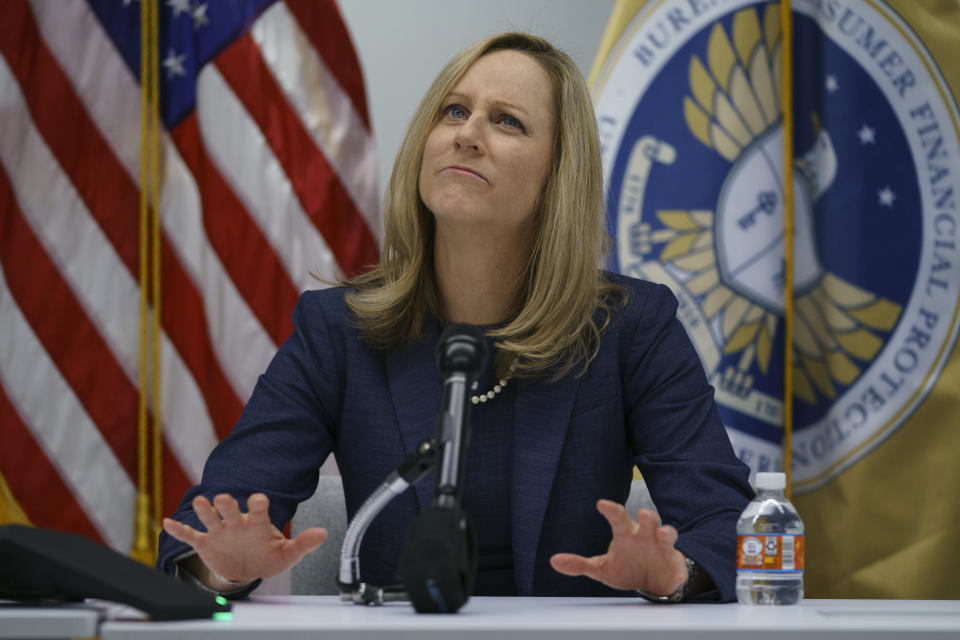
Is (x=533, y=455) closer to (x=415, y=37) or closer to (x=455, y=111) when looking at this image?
(x=455, y=111)

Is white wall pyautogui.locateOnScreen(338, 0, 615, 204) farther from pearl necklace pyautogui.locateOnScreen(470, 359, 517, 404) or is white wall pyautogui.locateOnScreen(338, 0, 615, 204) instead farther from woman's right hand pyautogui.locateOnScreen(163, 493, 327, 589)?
woman's right hand pyautogui.locateOnScreen(163, 493, 327, 589)

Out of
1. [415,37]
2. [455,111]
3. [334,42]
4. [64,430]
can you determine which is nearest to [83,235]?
[64,430]

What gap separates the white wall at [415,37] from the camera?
2.85m

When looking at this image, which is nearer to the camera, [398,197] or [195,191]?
[398,197]

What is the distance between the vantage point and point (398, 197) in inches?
72.2

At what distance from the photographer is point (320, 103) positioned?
8.87ft

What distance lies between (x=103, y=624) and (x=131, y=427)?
Answer: 1.91 m

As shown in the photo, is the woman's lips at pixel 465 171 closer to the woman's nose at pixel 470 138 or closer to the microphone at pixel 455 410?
the woman's nose at pixel 470 138

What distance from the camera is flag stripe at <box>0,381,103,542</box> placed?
2.51 metres

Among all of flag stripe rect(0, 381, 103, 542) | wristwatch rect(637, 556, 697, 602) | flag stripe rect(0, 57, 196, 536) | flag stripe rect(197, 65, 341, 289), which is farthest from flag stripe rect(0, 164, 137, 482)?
wristwatch rect(637, 556, 697, 602)

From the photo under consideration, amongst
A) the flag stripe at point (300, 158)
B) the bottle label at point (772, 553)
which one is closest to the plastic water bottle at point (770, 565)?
the bottle label at point (772, 553)

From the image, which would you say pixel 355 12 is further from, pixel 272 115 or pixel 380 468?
pixel 380 468

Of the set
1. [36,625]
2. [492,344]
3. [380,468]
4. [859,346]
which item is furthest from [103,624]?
[859,346]

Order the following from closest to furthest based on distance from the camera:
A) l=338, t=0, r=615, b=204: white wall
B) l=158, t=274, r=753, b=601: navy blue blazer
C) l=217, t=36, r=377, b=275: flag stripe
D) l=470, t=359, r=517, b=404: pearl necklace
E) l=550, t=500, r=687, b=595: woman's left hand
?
l=550, t=500, r=687, b=595: woman's left hand
l=158, t=274, r=753, b=601: navy blue blazer
l=470, t=359, r=517, b=404: pearl necklace
l=217, t=36, r=377, b=275: flag stripe
l=338, t=0, r=615, b=204: white wall
